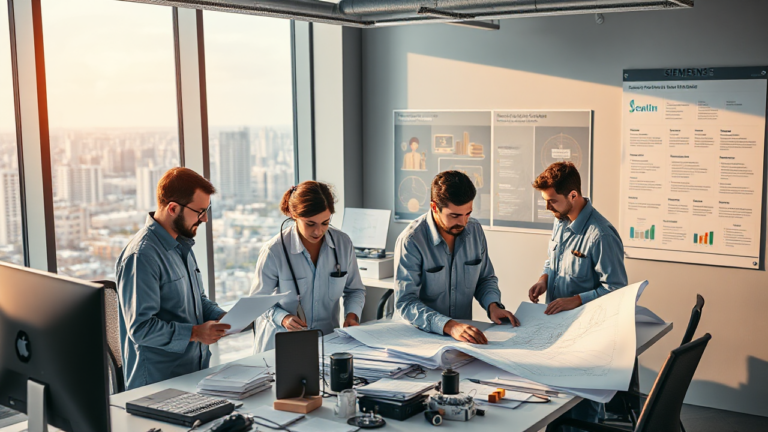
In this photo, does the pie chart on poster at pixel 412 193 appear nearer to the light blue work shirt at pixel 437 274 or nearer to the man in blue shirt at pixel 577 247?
the man in blue shirt at pixel 577 247

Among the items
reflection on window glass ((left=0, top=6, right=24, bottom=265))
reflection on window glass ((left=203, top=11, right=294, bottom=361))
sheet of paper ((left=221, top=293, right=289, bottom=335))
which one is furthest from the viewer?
reflection on window glass ((left=203, top=11, right=294, bottom=361))

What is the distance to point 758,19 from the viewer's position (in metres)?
4.17

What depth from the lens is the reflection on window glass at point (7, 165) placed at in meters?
3.93

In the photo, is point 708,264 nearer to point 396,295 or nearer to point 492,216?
point 492,216

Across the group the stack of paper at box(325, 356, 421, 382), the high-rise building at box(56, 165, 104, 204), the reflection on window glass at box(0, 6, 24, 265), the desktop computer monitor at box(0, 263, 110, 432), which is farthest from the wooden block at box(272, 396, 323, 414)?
the high-rise building at box(56, 165, 104, 204)

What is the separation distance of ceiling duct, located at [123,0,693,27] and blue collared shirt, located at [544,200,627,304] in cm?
97

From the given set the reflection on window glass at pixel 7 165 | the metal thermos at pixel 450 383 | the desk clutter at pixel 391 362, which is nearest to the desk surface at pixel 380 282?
the desk clutter at pixel 391 362

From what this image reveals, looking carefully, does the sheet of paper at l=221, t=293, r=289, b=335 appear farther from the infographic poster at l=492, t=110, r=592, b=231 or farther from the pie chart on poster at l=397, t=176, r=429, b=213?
the pie chart on poster at l=397, t=176, r=429, b=213

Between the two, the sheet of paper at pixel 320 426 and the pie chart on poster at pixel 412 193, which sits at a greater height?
the pie chart on poster at pixel 412 193

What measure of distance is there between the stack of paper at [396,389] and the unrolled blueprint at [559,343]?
0.68ft

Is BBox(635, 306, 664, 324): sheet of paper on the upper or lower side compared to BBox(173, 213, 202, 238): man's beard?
lower

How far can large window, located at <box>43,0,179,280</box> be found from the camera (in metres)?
4.25

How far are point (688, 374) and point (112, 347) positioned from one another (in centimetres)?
234

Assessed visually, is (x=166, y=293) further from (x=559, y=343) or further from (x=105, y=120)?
(x=105, y=120)
